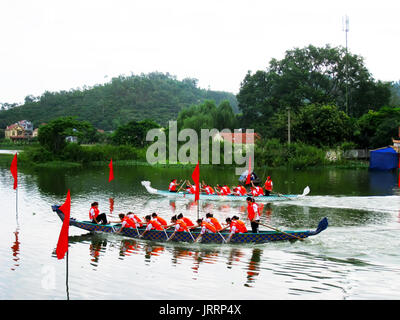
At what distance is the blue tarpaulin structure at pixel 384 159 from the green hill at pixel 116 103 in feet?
183

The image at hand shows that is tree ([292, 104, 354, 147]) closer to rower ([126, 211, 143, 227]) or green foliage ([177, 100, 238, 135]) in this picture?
green foliage ([177, 100, 238, 135])

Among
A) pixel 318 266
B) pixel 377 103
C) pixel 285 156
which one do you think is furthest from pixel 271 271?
pixel 377 103

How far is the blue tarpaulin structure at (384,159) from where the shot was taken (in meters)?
43.8

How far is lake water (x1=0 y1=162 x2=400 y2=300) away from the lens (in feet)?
36.4

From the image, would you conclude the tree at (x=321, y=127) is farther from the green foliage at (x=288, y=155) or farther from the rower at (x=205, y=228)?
the rower at (x=205, y=228)

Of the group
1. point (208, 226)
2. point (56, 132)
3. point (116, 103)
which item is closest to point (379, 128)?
point (56, 132)

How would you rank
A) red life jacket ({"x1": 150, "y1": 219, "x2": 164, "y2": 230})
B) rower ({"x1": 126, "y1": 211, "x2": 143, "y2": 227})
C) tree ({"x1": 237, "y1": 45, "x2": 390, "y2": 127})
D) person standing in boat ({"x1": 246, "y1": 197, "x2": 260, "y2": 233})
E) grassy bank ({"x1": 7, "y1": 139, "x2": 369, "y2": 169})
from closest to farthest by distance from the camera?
person standing in boat ({"x1": 246, "y1": 197, "x2": 260, "y2": 233}) → red life jacket ({"x1": 150, "y1": 219, "x2": 164, "y2": 230}) → rower ({"x1": 126, "y1": 211, "x2": 143, "y2": 227}) → grassy bank ({"x1": 7, "y1": 139, "x2": 369, "y2": 169}) → tree ({"x1": 237, "y1": 45, "x2": 390, "y2": 127})

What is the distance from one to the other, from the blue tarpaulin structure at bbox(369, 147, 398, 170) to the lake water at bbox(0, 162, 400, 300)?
2080 cm

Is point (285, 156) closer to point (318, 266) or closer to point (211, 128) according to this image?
point (211, 128)

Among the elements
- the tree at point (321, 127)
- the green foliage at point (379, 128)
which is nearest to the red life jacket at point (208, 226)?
the tree at point (321, 127)

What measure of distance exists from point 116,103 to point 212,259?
9630cm

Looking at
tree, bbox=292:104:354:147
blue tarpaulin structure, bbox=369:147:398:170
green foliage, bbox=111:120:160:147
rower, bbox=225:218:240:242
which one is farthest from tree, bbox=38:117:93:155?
rower, bbox=225:218:240:242

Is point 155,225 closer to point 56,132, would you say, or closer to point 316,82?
point 56,132

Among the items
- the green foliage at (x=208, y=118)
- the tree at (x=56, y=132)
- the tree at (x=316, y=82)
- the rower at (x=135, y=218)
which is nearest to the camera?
the rower at (x=135, y=218)
